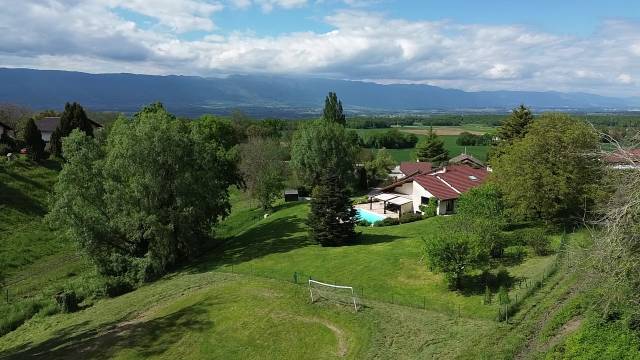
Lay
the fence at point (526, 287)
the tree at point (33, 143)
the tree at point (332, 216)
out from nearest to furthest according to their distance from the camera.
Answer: the fence at point (526, 287)
the tree at point (332, 216)
the tree at point (33, 143)

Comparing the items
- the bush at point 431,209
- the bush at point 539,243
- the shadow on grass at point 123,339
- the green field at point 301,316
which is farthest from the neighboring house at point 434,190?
the shadow on grass at point 123,339

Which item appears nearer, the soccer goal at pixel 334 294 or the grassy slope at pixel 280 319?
the grassy slope at pixel 280 319

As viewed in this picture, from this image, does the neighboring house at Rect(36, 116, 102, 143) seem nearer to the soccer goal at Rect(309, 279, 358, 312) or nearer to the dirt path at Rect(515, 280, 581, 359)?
the soccer goal at Rect(309, 279, 358, 312)

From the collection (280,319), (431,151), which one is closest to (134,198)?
(280,319)

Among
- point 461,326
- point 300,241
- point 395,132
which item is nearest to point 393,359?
point 461,326

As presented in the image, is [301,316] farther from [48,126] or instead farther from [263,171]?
[48,126]

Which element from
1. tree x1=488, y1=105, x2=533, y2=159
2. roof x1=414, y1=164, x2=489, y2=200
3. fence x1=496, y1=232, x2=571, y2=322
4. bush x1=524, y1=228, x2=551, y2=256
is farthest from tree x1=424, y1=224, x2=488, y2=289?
tree x1=488, y1=105, x2=533, y2=159

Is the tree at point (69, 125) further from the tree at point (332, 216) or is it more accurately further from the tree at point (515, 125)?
the tree at point (515, 125)
